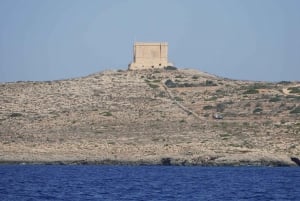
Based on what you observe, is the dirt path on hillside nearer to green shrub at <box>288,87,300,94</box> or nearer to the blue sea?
green shrub at <box>288,87,300,94</box>

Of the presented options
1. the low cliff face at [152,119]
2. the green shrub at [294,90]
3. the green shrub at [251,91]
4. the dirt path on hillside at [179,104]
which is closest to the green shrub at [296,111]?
the low cliff face at [152,119]

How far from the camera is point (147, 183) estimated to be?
5672cm

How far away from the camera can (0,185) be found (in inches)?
2114

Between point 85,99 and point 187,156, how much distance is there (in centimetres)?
2999

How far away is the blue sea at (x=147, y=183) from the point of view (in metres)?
47.6

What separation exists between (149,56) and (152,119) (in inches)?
1133

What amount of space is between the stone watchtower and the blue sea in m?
45.5

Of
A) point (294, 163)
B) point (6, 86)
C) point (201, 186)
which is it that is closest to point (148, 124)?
point (294, 163)

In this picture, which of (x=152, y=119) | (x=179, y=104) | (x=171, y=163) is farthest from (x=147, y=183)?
(x=179, y=104)

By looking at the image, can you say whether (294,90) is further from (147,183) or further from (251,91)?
(147,183)

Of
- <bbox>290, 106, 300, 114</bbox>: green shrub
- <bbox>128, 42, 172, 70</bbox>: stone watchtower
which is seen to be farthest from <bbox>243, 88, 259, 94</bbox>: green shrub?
<bbox>128, 42, 172, 70</bbox>: stone watchtower

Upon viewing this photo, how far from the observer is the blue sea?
47572 mm

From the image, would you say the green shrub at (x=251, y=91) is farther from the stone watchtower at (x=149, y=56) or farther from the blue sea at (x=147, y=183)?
the blue sea at (x=147, y=183)

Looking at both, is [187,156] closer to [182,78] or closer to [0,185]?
[0,185]
